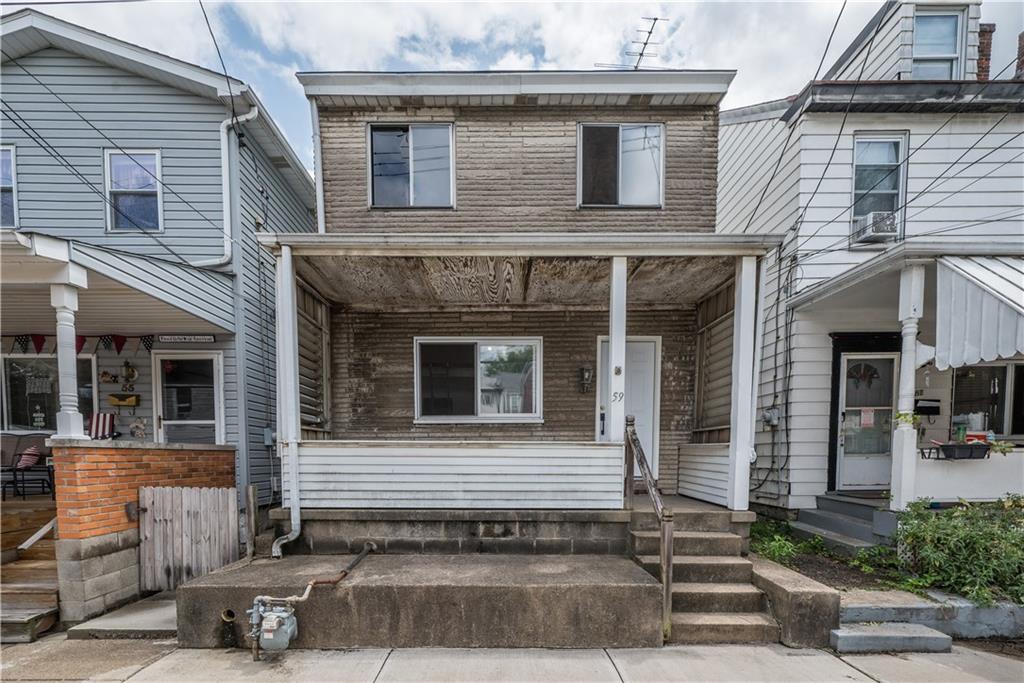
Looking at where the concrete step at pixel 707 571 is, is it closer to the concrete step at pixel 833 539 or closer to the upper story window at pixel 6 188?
the concrete step at pixel 833 539

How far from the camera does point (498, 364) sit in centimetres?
608

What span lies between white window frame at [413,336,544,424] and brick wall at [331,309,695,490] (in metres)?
0.07

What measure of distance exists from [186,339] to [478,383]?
13.5ft

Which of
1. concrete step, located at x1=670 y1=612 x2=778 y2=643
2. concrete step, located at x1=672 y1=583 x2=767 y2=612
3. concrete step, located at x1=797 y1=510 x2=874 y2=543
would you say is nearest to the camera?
concrete step, located at x1=670 y1=612 x2=778 y2=643

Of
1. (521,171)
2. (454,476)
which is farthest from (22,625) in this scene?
(521,171)

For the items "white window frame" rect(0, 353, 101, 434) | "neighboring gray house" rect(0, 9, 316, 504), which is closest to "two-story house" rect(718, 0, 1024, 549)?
"neighboring gray house" rect(0, 9, 316, 504)

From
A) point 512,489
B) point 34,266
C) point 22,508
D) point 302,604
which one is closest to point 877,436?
point 512,489

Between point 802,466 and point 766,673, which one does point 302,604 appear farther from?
point 802,466

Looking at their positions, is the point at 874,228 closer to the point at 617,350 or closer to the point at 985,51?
the point at 985,51

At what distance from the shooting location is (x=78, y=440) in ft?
12.0

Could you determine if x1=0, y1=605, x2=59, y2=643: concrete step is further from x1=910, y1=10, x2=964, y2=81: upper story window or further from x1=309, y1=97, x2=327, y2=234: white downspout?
x1=910, y1=10, x2=964, y2=81: upper story window

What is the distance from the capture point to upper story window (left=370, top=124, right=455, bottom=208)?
5.92 metres

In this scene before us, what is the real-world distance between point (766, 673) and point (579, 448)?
206 centimetres

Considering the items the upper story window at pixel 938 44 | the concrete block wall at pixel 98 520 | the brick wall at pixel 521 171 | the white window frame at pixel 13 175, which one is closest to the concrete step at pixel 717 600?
the brick wall at pixel 521 171
